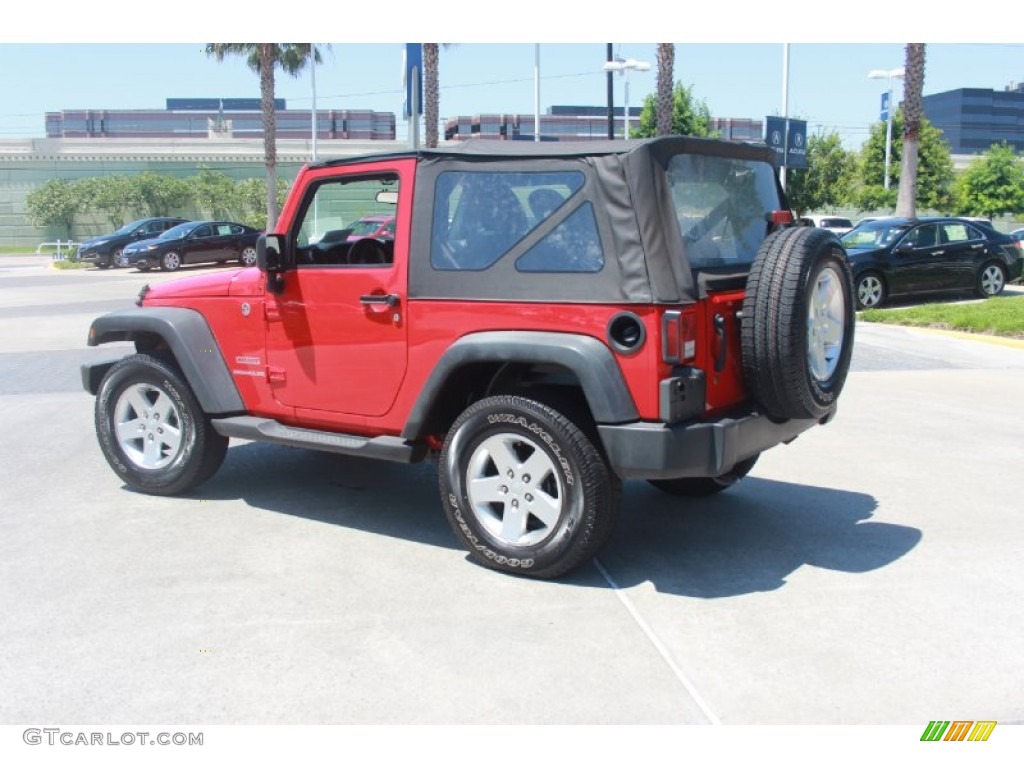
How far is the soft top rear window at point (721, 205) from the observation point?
474cm

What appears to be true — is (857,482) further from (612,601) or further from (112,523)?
(112,523)

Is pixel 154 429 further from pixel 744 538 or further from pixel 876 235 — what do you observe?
pixel 876 235

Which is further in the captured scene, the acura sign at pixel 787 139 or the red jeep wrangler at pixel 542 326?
the acura sign at pixel 787 139

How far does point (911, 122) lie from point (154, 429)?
18.5m

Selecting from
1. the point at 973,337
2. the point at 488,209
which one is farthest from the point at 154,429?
the point at 973,337

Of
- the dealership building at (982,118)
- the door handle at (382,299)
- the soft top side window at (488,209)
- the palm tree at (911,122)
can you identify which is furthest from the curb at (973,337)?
the dealership building at (982,118)

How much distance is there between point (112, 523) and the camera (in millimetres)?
5688

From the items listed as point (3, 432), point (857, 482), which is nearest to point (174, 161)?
point (3, 432)

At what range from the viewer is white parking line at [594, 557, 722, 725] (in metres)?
3.51

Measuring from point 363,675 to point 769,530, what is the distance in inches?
104

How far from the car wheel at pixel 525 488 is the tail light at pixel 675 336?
54 centimetres

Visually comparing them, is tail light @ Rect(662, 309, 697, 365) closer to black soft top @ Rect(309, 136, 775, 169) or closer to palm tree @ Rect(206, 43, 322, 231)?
black soft top @ Rect(309, 136, 775, 169)

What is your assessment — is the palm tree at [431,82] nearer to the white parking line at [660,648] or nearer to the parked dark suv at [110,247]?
the parked dark suv at [110,247]

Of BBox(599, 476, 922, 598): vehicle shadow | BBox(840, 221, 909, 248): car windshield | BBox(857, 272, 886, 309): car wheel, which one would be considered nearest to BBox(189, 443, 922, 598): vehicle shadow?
BBox(599, 476, 922, 598): vehicle shadow
